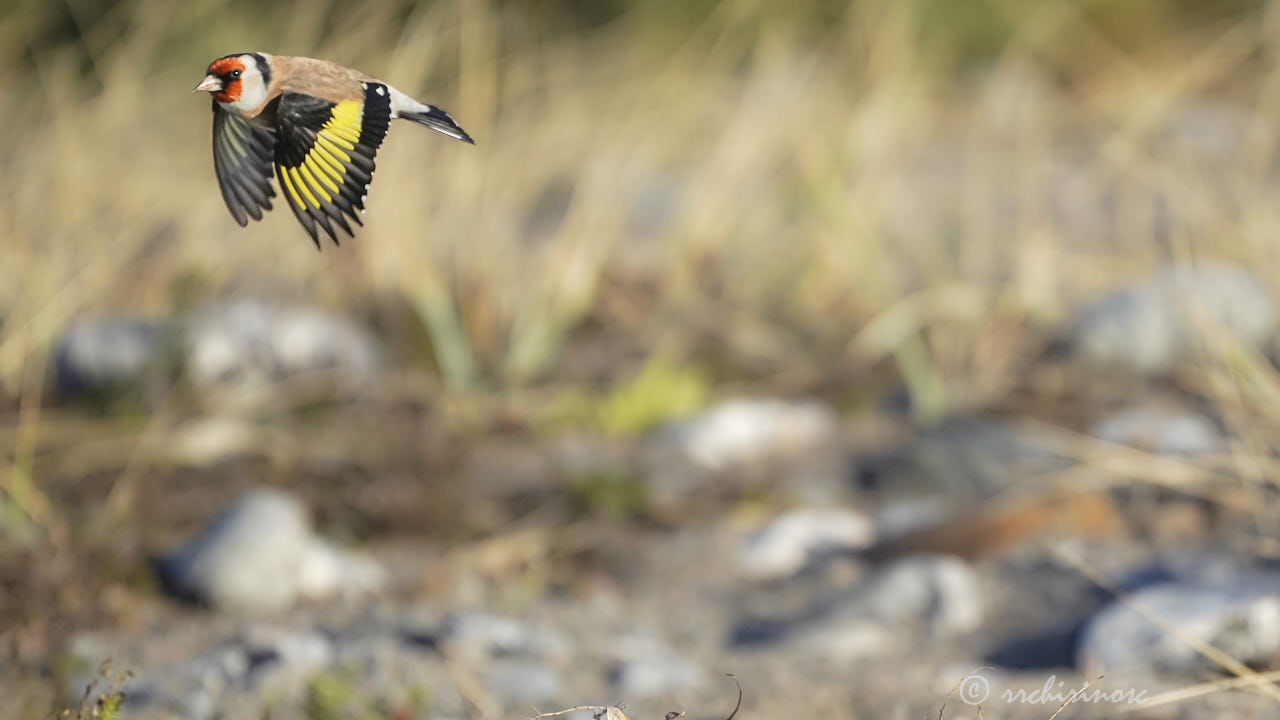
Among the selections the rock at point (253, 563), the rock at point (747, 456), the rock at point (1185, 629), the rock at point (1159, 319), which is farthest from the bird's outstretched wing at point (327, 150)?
the rock at point (1159, 319)

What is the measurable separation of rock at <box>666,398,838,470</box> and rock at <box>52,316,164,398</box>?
1.33m

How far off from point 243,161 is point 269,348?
246cm

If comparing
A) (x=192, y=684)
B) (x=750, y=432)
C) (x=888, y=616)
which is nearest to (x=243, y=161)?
(x=192, y=684)

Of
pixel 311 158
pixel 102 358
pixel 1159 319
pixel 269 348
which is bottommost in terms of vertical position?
pixel 311 158

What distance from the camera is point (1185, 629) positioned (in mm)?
1939

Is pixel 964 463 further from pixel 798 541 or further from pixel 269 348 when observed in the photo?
pixel 269 348

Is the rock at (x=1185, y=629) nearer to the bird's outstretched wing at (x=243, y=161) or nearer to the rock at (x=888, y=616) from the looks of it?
the rock at (x=888, y=616)

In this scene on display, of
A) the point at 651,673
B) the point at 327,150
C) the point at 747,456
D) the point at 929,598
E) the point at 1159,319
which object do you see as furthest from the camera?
the point at 1159,319

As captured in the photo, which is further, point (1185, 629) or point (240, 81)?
point (1185, 629)

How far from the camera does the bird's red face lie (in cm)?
86

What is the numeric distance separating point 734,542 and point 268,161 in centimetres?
215

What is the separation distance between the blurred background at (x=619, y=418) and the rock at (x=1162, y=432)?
0.02m

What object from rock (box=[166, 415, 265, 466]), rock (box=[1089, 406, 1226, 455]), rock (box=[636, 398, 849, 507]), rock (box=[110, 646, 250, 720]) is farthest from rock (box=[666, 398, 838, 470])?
rock (box=[110, 646, 250, 720])

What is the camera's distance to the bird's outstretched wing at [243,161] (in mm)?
904
